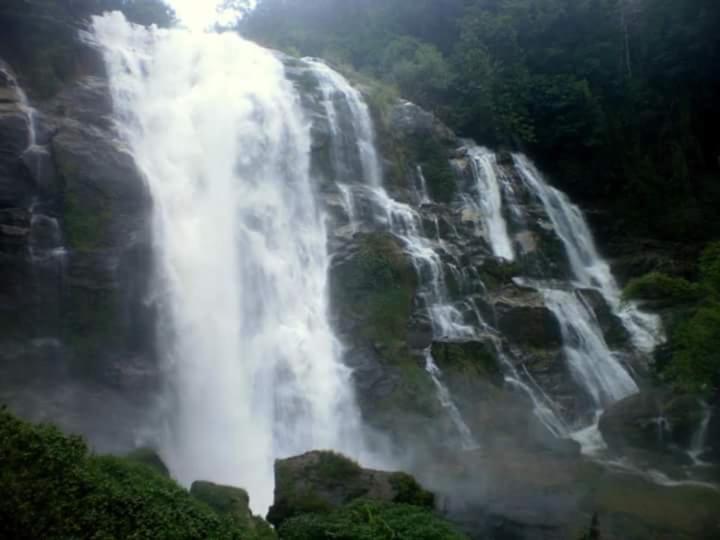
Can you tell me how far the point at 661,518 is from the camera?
45.2 ft

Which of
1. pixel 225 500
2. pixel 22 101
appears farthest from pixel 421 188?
pixel 225 500

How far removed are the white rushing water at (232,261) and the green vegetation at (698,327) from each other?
8048mm

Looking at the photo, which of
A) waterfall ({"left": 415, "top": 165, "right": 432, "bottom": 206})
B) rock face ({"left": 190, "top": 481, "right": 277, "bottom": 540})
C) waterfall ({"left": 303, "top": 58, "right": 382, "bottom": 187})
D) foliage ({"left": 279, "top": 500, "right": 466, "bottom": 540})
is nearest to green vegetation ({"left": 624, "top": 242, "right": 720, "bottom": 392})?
foliage ({"left": 279, "top": 500, "right": 466, "bottom": 540})

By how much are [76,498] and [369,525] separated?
4323mm

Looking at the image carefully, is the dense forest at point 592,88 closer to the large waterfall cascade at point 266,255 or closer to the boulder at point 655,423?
the large waterfall cascade at point 266,255

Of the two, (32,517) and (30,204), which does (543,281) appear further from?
(32,517)

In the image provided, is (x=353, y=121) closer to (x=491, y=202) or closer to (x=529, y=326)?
(x=491, y=202)

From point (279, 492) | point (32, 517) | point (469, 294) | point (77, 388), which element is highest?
point (469, 294)

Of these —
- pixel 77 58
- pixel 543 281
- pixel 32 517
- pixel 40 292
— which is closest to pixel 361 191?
pixel 543 281

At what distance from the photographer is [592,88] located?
36.4 metres

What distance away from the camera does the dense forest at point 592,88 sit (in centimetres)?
3178

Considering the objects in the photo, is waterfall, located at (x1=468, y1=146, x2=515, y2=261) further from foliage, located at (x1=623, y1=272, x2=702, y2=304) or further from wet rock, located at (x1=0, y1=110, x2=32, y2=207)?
wet rock, located at (x1=0, y1=110, x2=32, y2=207)

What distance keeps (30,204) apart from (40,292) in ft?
7.89

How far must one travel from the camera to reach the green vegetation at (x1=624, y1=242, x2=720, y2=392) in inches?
562
